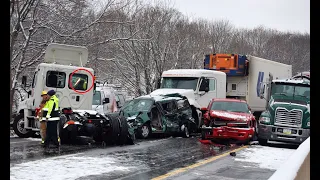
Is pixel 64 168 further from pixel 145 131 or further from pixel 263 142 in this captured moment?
pixel 263 142

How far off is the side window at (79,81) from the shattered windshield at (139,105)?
2.42 m

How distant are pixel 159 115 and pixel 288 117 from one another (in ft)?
15.5

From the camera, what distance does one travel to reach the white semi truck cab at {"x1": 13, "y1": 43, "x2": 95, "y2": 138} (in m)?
16.2

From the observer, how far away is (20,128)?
54.7ft

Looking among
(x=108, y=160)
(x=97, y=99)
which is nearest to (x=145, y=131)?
(x=97, y=99)

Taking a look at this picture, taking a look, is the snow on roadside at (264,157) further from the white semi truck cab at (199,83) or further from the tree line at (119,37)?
the tree line at (119,37)

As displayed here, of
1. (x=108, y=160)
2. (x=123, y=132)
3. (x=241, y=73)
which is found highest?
(x=241, y=73)

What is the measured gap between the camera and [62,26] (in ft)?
73.5

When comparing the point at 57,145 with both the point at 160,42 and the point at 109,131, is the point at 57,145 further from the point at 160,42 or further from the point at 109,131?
the point at 160,42

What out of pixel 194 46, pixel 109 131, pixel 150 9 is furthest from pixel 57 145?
pixel 194 46

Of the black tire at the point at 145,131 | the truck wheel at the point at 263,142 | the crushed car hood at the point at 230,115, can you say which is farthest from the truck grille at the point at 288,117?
the black tire at the point at 145,131

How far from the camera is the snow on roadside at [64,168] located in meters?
9.38

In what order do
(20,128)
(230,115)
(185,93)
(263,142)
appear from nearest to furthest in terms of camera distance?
(20,128)
(230,115)
(263,142)
(185,93)
